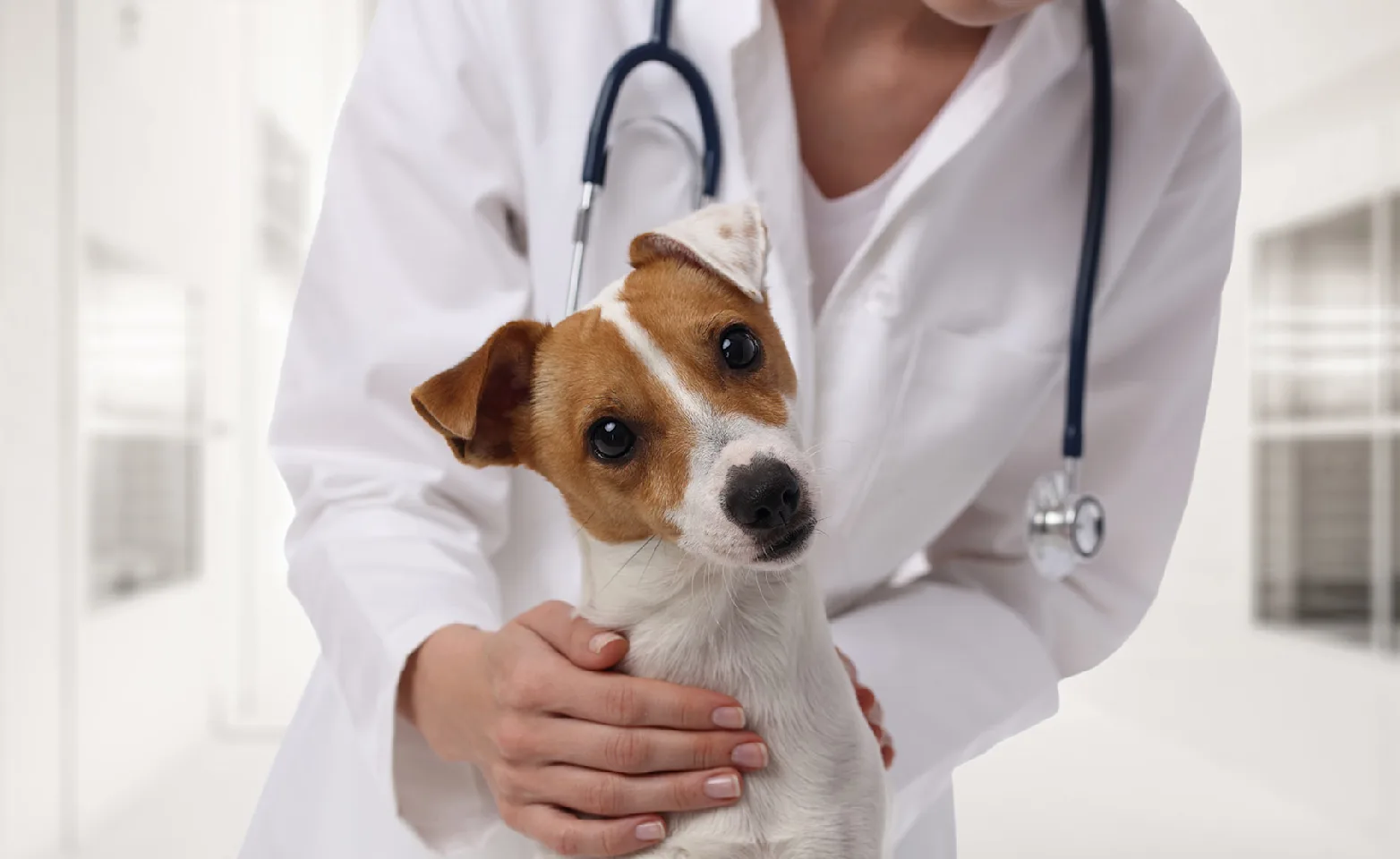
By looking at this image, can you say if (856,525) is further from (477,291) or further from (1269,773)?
(1269,773)

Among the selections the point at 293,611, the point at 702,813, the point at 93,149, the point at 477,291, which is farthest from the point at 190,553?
the point at 702,813

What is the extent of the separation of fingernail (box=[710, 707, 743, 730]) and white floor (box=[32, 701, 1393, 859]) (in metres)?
0.74

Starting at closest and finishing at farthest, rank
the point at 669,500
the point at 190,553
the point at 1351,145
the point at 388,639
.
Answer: the point at 669,500, the point at 388,639, the point at 1351,145, the point at 190,553

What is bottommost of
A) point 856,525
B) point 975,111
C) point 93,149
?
point 856,525

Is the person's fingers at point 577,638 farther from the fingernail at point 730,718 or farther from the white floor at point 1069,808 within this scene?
the white floor at point 1069,808

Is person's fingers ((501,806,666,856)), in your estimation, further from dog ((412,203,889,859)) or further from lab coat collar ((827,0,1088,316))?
lab coat collar ((827,0,1088,316))

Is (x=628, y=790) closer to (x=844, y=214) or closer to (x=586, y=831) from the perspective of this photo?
(x=586, y=831)

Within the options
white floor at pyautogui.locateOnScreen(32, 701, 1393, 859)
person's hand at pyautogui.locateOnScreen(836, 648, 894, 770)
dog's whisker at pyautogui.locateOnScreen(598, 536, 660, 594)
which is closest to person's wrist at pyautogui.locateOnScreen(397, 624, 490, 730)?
dog's whisker at pyautogui.locateOnScreen(598, 536, 660, 594)

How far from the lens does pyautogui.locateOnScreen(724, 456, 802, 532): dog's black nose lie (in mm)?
479

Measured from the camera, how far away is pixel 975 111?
0.85m

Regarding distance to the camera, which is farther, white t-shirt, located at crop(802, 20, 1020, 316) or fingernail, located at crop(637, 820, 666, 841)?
white t-shirt, located at crop(802, 20, 1020, 316)

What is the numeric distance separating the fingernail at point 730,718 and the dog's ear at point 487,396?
0.17 m

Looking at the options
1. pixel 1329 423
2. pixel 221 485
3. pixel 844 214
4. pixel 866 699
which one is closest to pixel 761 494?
pixel 866 699

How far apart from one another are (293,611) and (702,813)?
403 cm
